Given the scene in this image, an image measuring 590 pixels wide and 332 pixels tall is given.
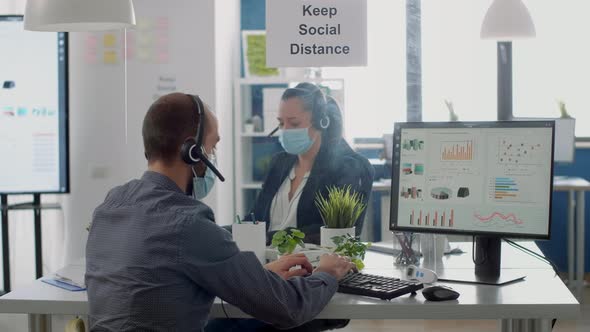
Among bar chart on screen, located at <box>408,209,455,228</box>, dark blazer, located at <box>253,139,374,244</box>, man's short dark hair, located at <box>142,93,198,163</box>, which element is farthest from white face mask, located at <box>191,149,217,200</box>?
dark blazer, located at <box>253,139,374,244</box>

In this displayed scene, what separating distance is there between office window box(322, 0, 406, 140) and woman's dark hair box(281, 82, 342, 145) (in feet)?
9.39

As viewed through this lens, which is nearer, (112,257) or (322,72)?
(112,257)

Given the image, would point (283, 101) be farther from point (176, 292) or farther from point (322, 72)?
point (322, 72)

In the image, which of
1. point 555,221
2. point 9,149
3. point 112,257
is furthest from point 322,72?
point 112,257

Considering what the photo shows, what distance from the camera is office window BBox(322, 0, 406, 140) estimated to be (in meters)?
6.45

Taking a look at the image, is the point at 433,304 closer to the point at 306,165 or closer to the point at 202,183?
Answer: the point at 202,183

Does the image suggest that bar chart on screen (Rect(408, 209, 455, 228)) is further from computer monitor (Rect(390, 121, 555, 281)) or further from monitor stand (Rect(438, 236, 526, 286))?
monitor stand (Rect(438, 236, 526, 286))

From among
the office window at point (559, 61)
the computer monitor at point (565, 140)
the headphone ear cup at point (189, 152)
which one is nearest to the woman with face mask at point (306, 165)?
the headphone ear cup at point (189, 152)

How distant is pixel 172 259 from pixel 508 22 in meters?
4.15

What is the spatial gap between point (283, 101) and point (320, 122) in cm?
19

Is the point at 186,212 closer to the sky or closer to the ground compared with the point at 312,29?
closer to the ground

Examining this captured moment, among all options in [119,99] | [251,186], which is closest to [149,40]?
[119,99]

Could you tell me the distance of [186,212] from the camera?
185 centimetres

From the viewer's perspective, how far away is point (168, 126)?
6.53 feet
